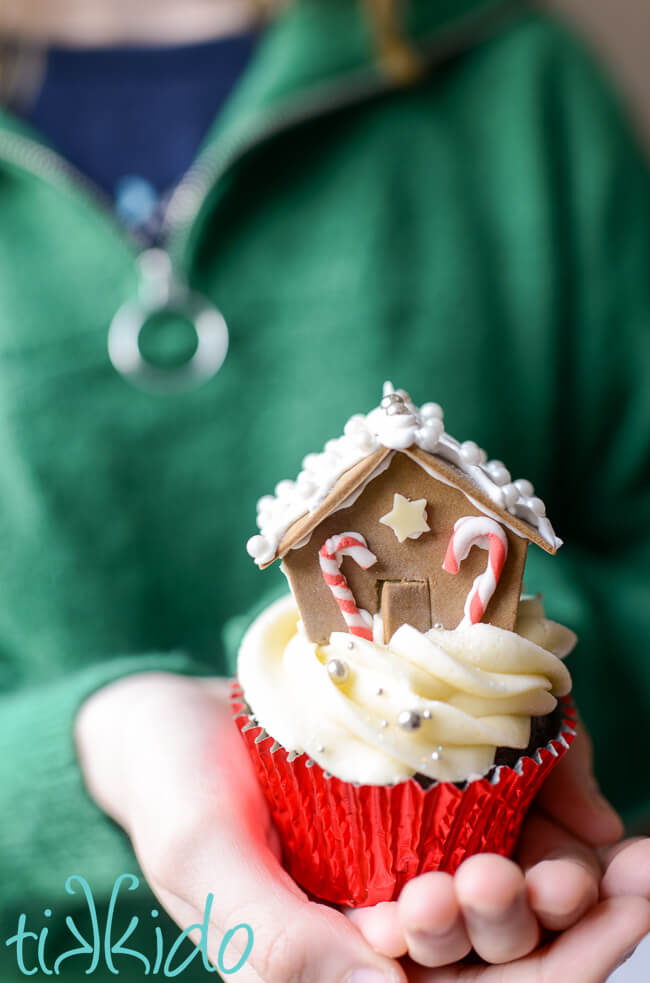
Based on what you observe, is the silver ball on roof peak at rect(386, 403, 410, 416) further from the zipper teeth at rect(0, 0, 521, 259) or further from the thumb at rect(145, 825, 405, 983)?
the zipper teeth at rect(0, 0, 521, 259)

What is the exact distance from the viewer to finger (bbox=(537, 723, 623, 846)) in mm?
698

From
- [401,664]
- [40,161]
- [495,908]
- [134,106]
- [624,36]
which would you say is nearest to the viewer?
[495,908]

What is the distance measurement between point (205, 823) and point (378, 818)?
127mm

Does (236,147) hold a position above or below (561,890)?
above

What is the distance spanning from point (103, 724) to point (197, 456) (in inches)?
15.4

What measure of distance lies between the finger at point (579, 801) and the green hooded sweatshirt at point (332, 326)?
0.76ft

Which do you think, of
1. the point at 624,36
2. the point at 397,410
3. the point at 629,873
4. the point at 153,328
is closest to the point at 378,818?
the point at 629,873

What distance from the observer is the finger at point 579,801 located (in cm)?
70

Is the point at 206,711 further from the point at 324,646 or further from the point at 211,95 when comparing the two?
the point at 211,95

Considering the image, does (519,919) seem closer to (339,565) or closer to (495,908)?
(495,908)

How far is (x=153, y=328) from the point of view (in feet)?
3.48

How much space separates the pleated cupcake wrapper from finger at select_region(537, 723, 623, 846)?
0.08 ft

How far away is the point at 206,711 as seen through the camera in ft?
2.59

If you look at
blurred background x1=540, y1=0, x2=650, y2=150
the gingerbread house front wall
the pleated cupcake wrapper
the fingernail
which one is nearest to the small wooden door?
the gingerbread house front wall
